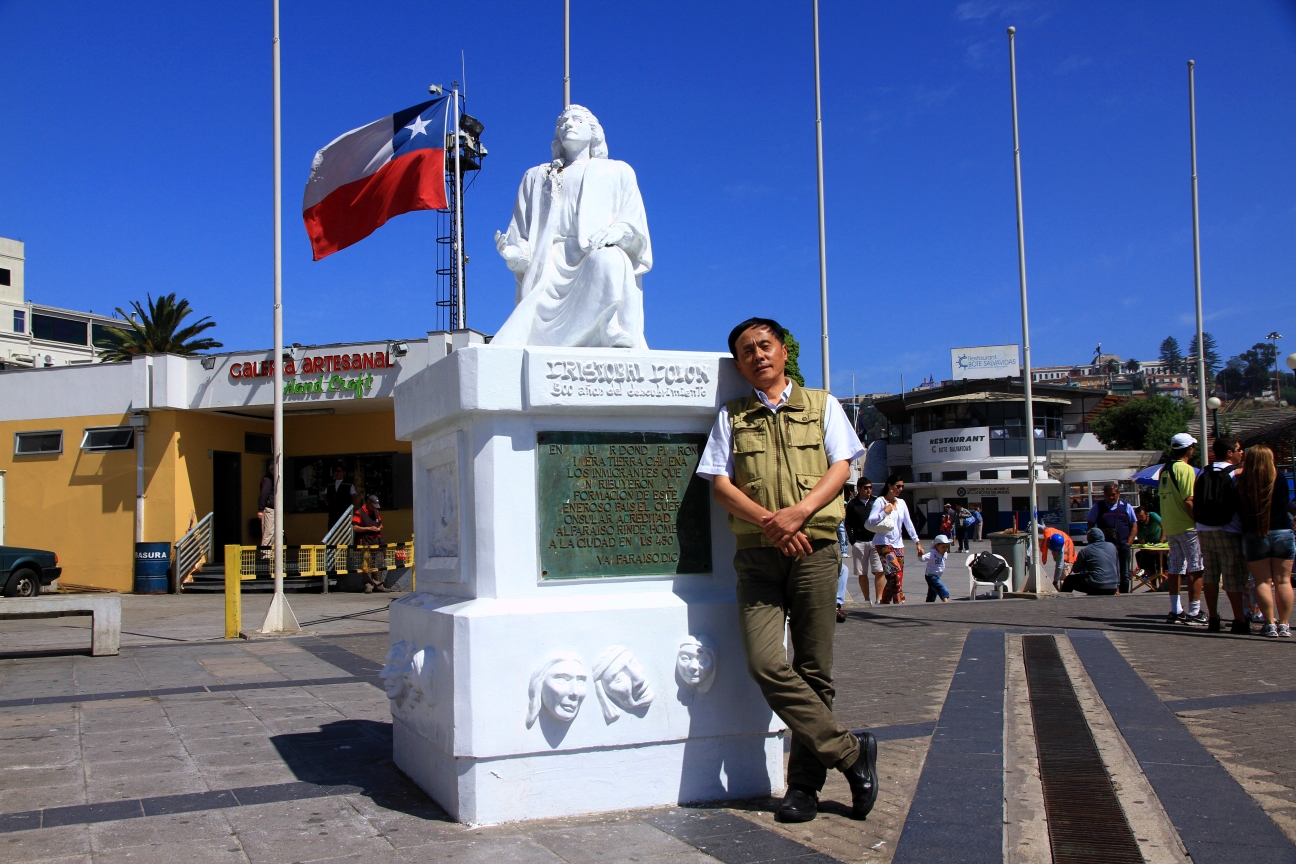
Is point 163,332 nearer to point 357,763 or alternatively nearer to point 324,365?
point 324,365

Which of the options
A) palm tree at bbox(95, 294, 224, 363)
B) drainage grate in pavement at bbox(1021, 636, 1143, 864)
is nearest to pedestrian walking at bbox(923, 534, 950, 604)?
drainage grate in pavement at bbox(1021, 636, 1143, 864)

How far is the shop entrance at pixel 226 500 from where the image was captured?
880 inches

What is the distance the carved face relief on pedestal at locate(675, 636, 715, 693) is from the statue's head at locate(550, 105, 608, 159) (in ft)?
8.71

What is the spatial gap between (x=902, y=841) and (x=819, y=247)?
13261 mm

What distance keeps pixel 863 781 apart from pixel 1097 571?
11068 mm

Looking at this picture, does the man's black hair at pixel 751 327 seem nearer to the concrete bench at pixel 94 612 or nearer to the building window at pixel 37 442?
the concrete bench at pixel 94 612

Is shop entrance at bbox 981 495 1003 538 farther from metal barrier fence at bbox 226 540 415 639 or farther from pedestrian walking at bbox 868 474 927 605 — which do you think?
pedestrian walking at bbox 868 474 927 605

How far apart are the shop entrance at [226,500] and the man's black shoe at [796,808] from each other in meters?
21.4

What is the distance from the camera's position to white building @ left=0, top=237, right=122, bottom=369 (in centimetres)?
5375

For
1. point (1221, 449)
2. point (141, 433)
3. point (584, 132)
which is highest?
point (584, 132)

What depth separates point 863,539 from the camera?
11977mm

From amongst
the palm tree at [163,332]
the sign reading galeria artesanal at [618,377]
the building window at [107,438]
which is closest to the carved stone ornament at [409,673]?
the sign reading galeria artesanal at [618,377]

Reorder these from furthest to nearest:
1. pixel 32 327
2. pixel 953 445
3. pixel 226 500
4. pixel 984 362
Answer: pixel 984 362 → pixel 32 327 → pixel 953 445 → pixel 226 500

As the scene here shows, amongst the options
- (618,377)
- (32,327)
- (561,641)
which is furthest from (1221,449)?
(32,327)
